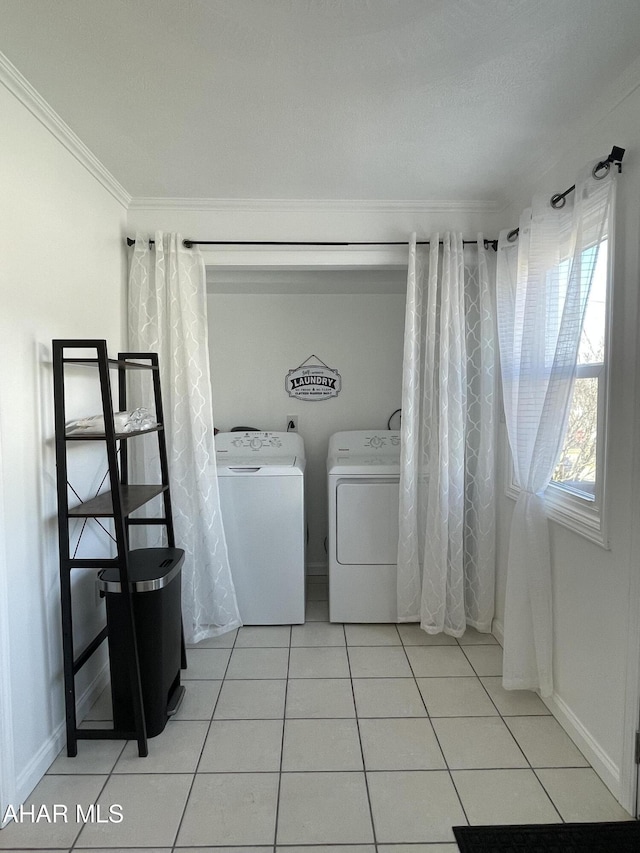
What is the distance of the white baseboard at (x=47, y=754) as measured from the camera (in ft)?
5.22

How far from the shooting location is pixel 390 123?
5.99 feet

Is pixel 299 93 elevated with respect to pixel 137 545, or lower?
elevated

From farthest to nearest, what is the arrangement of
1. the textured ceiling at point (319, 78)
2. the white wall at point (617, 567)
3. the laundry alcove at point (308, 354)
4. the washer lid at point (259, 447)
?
the laundry alcove at point (308, 354), the washer lid at point (259, 447), the white wall at point (617, 567), the textured ceiling at point (319, 78)

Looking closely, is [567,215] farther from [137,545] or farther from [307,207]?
[137,545]

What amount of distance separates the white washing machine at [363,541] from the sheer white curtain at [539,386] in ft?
2.58

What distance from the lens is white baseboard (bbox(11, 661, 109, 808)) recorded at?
1.59 metres

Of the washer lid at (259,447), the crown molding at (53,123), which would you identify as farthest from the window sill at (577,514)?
the crown molding at (53,123)

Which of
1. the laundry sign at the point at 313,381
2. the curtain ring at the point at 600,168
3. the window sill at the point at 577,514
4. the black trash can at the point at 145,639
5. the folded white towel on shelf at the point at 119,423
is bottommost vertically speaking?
the black trash can at the point at 145,639

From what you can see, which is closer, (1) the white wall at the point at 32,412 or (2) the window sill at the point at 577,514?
(1) the white wall at the point at 32,412

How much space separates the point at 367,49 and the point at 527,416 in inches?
57.5

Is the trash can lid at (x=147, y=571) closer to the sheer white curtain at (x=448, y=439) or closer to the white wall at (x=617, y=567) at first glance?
the sheer white curtain at (x=448, y=439)

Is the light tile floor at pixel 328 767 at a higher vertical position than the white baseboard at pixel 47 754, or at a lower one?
lower

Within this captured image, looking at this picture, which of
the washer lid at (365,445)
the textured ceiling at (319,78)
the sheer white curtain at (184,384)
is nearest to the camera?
the textured ceiling at (319,78)

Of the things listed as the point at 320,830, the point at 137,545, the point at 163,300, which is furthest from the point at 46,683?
the point at 163,300
